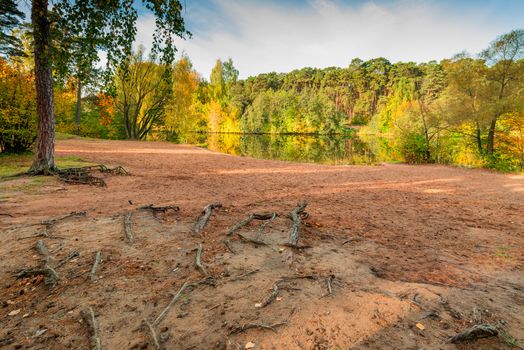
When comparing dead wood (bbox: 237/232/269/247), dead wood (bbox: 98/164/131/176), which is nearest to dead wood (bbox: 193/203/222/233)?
dead wood (bbox: 237/232/269/247)

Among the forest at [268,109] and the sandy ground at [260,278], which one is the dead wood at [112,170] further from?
the sandy ground at [260,278]

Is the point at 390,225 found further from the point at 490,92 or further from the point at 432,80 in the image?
the point at 432,80

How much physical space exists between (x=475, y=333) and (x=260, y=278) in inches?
76.4

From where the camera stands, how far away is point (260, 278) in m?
3.05

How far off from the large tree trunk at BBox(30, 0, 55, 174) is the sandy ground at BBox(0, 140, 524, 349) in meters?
2.58

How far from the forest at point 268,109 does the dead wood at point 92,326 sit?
15.0 ft

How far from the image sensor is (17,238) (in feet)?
13.0

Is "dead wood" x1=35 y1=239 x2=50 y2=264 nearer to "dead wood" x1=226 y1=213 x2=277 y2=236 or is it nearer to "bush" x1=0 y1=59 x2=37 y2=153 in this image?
"dead wood" x1=226 y1=213 x2=277 y2=236

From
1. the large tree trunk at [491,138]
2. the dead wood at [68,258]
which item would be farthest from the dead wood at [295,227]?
the large tree trunk at [491,138]

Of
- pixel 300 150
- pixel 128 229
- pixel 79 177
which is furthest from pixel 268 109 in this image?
pixel 128 229

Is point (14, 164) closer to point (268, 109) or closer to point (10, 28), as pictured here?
point (10, 28)

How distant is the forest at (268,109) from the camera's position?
11.2 metres

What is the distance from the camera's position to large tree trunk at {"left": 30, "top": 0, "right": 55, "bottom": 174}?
23.9 ft

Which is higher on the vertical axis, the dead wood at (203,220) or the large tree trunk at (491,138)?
the large tree trunk at (491,138)
